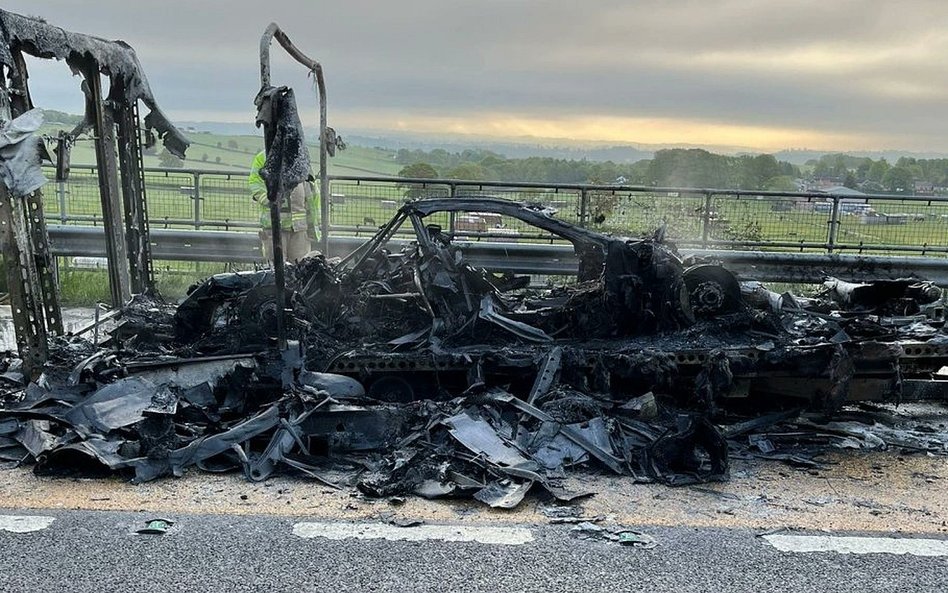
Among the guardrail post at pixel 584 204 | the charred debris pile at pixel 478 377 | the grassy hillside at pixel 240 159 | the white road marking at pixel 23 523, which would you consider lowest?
the white road marking at pixel 23 523

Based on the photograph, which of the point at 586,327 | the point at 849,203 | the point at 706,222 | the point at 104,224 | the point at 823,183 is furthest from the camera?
the point at 823,183

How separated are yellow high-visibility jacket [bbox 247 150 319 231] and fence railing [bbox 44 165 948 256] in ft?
4.14

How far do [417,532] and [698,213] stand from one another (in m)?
8.95

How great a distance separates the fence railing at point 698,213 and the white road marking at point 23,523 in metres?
7.69

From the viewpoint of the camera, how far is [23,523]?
4332mm

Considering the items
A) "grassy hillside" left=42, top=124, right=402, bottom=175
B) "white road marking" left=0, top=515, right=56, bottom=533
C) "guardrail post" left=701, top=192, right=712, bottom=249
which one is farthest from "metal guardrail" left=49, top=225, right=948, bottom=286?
"white road marking" left=0, top=515, right=56, bottom=533

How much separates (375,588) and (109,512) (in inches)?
71.1

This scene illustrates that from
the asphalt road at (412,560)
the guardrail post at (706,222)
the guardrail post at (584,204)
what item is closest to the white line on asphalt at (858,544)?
the asphalt road at (412,560)

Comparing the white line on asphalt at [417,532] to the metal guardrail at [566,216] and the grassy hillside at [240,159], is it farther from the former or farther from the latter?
the grassy hillside at [240,159]

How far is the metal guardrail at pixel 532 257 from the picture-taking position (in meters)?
10.1

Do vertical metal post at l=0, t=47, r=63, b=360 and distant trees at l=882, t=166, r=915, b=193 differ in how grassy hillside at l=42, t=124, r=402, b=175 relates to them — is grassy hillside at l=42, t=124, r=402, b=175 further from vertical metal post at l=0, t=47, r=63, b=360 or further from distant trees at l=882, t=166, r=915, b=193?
distant trees at l=882, t=166, r=915, b=193

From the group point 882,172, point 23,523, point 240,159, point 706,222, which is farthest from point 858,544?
point 240,159

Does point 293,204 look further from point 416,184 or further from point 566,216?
point 566,216

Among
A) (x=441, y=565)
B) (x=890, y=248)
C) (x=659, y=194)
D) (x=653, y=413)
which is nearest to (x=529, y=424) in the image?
(x=653, y=413)
